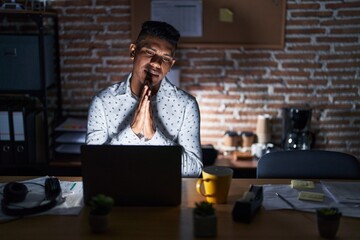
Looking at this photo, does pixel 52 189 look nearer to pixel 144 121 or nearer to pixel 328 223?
pixel 144 121

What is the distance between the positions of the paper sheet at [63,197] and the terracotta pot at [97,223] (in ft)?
0.55

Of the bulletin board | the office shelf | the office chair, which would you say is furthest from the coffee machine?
the office shelf

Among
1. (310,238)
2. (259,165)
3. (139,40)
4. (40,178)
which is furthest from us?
(139,40)

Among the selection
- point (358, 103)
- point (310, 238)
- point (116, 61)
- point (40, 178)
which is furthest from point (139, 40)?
point (358, 103)

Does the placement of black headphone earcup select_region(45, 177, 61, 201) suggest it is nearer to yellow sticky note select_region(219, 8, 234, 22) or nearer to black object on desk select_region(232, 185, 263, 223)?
black object on desk select_region(232, 185, 263, 223)

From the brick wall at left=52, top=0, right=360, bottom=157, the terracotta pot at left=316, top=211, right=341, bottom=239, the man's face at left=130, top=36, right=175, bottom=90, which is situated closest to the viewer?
the terracotta pot at left=316, top=211, right=341, bottom=239

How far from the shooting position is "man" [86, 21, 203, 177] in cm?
229

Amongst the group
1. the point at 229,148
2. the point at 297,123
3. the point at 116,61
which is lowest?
the point at 229,148

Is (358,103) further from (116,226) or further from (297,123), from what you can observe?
(116,226)

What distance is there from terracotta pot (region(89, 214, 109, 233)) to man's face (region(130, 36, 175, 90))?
102 cm

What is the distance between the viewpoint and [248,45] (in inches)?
134

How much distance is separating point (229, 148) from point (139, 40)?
4.43ft

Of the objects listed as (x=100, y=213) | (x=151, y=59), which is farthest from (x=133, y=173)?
(x=151, y=59)

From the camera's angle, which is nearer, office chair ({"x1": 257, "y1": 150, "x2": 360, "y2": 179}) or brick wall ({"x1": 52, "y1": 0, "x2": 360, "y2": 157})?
office chair ({"x1": 257, "y1": 150, "x2": 360, "y2": 179})
